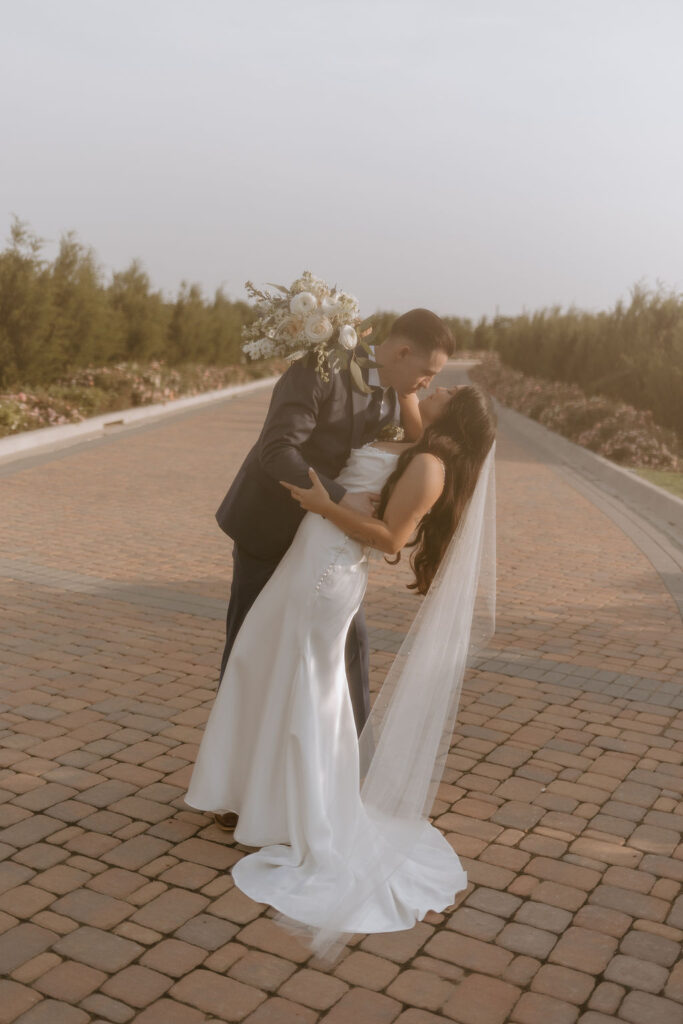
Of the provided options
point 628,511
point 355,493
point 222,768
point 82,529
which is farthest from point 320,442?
point 628,511

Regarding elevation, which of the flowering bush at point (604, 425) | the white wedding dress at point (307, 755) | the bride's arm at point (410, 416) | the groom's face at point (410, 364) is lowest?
the white wedding dress at point (307, 755)

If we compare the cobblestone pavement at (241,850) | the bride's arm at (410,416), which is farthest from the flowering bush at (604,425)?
the bride's arm at (410,416)

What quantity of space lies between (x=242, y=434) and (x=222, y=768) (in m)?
15.6

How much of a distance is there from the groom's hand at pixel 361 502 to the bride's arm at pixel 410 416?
312mm

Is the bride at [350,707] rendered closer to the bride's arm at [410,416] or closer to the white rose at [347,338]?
the bride's arm at [410,416]

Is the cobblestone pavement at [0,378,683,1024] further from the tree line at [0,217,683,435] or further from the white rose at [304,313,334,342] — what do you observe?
the tree line at [0,217,683,435]

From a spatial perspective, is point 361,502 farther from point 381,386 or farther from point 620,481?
point 620,481

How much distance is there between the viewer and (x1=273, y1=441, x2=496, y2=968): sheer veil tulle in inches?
132

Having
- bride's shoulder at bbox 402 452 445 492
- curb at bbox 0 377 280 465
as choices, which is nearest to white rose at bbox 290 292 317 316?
bride's shoulder at bbox 402 452 445 492

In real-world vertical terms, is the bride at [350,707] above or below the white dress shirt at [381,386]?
below

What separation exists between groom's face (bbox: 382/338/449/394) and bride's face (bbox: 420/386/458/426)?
14cm

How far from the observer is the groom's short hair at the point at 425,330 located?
3.29m

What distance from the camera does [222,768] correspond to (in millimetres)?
3670

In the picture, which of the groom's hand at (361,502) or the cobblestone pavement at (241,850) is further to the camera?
the groom's hand at (361,502)
